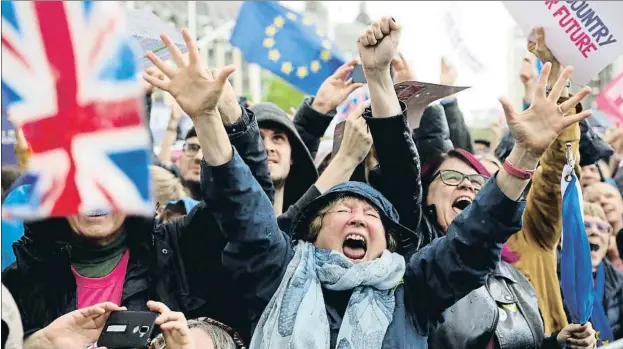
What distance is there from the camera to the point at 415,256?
268 cm

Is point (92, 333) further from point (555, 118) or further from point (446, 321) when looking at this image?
point (555, 118)

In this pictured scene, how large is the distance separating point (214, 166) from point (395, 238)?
660 millimetres

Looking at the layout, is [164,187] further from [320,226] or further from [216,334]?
[216,334]

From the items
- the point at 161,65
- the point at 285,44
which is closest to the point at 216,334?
the point at 161,65

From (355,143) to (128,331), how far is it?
146 cm

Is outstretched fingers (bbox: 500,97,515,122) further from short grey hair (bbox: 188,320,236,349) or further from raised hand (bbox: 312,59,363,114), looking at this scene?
raised hand (bbox: 312,59,363,114)

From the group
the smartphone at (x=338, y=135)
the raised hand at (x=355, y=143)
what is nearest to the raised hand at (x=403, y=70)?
the smartphone at (x=338, y=135)

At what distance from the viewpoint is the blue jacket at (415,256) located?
8.11ft

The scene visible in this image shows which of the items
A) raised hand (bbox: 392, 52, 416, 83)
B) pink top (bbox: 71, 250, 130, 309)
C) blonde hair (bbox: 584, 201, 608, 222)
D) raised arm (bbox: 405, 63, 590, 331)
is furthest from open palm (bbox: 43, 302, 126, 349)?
blonde hair (bbox: 584, 201, 608, 222)

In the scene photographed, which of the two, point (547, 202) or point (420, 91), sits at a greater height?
point (420, 91)

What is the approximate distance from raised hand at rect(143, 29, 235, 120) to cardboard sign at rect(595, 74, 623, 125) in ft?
8.65

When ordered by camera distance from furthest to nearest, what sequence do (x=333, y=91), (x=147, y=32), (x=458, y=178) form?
(x=333, y=91) < (x=458, y=178) < (x=147, y=32)

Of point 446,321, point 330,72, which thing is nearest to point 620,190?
point 330,72

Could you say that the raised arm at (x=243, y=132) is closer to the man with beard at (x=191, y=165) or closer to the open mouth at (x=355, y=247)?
the open mouth at (x=355, y=247)
